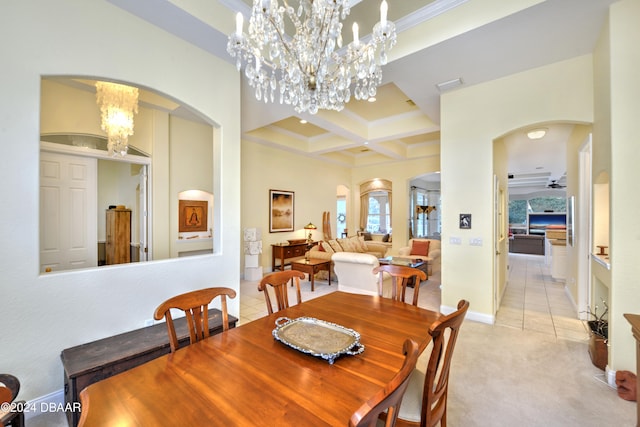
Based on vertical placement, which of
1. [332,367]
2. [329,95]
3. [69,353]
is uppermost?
[329,95]

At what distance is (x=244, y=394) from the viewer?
1049mm

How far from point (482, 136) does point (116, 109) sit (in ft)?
15.0

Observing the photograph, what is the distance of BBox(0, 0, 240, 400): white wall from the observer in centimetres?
183

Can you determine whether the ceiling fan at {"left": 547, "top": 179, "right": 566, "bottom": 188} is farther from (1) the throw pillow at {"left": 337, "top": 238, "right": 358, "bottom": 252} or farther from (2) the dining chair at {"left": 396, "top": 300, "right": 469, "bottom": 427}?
(2) the dining chair at {"left": 396, "top": 300, "right": 469, "bottom": 427}

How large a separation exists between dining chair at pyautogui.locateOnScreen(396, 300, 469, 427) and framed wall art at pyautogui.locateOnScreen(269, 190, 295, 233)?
18.5ft

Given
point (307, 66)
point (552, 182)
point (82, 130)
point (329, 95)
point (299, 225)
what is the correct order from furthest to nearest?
1. point (552, 182)
2. point (299, 225)
3. point (82, 130)
4. point (329, 95)
5. point (307, 66)

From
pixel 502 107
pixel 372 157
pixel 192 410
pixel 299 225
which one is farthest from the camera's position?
pixel 372 157

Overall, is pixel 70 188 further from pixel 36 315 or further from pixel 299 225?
pixel 299 225

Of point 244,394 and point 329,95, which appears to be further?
point 329,95

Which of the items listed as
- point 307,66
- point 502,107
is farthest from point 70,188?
point 502,107

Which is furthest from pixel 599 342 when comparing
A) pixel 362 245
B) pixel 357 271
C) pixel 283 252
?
pixel 283 252

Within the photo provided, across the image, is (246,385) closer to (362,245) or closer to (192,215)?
(192,215)

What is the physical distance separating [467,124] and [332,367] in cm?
366

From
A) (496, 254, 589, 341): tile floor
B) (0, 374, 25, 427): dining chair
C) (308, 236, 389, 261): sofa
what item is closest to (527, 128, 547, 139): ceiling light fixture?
(496, 254, 589, 341): tile floor
